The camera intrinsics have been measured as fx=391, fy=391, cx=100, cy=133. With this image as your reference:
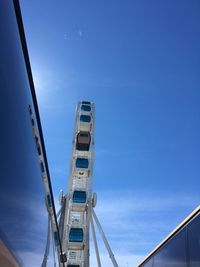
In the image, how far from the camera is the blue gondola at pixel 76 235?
2861cm

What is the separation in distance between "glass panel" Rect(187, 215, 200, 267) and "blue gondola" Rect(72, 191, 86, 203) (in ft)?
86.3

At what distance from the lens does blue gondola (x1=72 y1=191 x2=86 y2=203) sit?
3017cm

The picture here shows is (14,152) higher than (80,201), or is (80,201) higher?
(80,201)

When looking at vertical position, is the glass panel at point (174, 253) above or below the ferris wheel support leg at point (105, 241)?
below

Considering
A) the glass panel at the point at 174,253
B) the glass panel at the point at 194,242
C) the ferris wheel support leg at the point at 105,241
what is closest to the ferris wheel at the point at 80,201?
the ferris wheel support leg at the point at 105,241

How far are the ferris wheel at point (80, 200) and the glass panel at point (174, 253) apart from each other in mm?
22767

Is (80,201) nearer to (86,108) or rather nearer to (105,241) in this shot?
(105,241)

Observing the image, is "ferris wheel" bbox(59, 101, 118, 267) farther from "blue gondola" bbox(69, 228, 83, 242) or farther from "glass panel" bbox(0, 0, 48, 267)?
"glass panel" bbox(0, 0, 48, 267)

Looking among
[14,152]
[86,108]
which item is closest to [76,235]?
[86,108]

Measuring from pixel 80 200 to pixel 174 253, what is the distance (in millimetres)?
25646

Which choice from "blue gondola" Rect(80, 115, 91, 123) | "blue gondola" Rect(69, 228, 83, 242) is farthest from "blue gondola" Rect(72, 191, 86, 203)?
"blue gondola" Rect(80, 115, 91, 123)

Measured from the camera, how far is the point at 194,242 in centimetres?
409

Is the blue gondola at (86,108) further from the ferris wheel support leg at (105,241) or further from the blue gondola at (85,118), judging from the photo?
the ferris wheel support leg at (105,241)

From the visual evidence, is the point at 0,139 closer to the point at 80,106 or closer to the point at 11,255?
the point at 11,255
